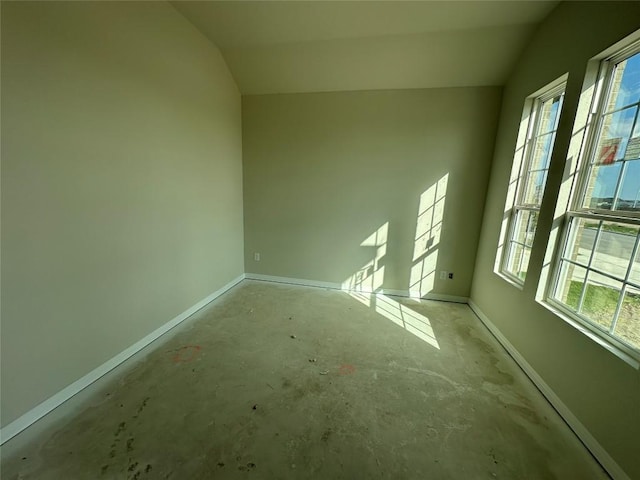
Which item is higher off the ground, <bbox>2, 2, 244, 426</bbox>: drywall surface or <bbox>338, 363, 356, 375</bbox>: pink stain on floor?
<bbox>2, 2, 244, 426</bbox>: drywall surface

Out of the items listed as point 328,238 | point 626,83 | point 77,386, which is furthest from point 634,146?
point 77,386

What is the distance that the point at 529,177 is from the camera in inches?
95.7

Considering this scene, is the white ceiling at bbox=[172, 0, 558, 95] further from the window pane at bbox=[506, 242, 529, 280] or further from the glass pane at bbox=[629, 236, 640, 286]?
the glass pane at bbox=[629, 236, 640, 286]

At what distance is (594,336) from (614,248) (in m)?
0.55

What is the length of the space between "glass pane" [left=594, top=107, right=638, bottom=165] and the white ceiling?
3.80 feet

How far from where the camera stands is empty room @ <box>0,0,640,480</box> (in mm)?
1347

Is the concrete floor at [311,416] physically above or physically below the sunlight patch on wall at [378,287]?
below

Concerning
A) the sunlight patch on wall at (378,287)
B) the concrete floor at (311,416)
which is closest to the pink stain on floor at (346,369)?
the concrete floor at (311,416)

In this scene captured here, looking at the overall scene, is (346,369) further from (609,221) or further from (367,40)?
(367,40)

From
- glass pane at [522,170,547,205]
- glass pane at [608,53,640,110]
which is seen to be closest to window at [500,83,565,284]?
glass pane at [522,170,547,205]

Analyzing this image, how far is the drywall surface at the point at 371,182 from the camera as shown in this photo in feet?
9.87

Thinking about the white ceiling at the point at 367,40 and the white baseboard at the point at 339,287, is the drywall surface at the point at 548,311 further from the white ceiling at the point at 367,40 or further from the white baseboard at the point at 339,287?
the white baseboard at the point at 339,287

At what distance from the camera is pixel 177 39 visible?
2238mm

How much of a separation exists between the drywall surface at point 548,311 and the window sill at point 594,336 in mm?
24
